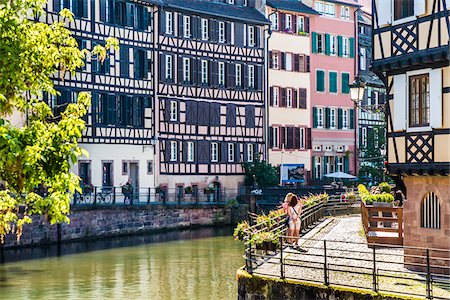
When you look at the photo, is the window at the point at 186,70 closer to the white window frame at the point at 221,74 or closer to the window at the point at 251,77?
the white window frame at the point at 221,74

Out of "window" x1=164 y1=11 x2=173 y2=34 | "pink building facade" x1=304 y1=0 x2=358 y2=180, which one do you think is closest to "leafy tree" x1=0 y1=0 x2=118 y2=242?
"window" x1=164 y1=11 x2=173 y2=34

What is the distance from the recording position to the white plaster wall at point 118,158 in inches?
1962

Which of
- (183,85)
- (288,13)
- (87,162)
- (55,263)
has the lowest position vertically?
(55,263)

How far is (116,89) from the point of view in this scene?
2026 inches

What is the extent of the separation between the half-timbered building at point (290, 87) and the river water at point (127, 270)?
59.2ft

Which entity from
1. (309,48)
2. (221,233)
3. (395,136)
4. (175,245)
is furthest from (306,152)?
(395,136)

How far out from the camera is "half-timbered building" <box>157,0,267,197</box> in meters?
55.0

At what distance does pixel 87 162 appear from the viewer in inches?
1932

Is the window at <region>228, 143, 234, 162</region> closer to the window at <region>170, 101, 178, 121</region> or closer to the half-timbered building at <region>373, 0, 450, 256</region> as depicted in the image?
the window at <region>170, 101, 178, 121</region>

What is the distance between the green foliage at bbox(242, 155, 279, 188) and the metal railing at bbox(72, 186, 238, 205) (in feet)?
4.04

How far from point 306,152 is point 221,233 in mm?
17140

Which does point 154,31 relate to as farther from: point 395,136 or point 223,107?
point 395,136

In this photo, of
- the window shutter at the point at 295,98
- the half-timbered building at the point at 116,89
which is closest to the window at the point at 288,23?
the window shutter at the point at 295,98

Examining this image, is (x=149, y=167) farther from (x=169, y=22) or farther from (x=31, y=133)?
(x=31, y=133)
